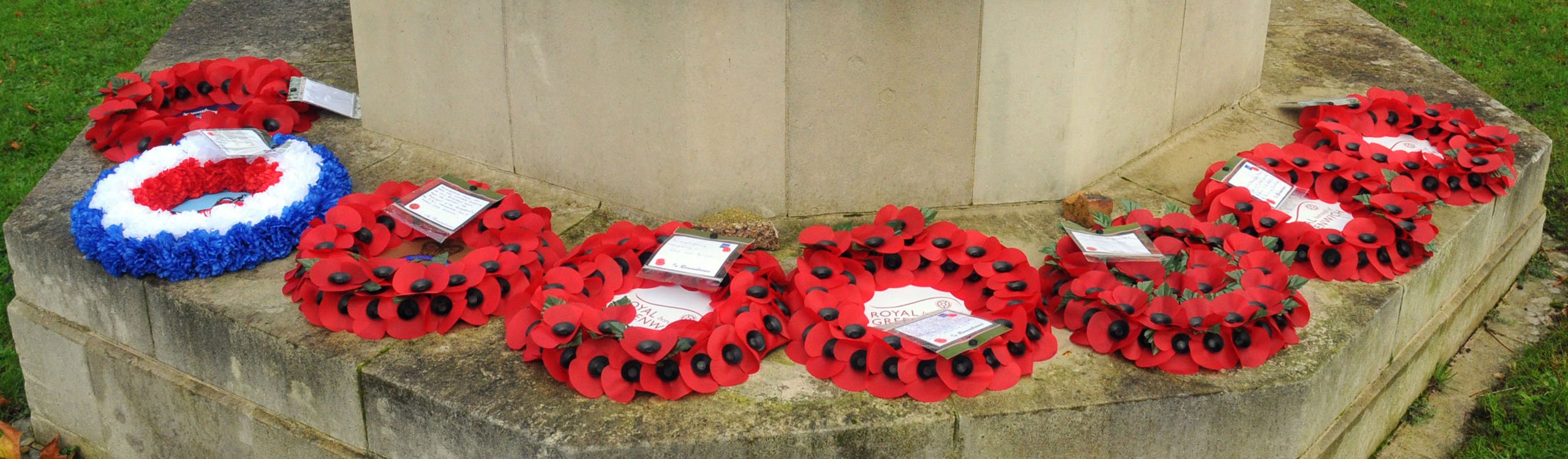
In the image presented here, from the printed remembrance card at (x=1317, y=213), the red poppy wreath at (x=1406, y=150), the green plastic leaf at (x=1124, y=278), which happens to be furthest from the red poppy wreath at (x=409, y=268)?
the red poppy wreath at (x=1406, y=150)

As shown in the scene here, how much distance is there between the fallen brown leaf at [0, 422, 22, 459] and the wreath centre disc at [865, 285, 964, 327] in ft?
8.96

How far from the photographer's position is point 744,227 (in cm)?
367

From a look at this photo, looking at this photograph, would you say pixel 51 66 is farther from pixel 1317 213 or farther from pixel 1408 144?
pixel 1408 144

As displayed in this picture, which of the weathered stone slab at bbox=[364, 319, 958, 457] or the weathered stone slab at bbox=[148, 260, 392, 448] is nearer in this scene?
the weathered stone slab at bbox=[364, 319, 958, 457]

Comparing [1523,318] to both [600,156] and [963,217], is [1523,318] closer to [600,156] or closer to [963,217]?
[963,217]

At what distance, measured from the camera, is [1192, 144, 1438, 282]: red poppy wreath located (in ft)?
11.9

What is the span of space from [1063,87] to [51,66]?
531 centimetres

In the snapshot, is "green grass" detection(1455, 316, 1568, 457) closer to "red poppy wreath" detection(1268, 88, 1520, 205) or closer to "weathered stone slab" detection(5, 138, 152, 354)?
"red poppy wreath" detection(1268, 88, 1520, 205)

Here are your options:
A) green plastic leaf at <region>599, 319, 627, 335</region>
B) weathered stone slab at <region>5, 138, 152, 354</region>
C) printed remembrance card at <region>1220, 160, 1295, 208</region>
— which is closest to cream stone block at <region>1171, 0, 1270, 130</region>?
printed remembrance card at <region>1220, 160, 1295, 208</region>

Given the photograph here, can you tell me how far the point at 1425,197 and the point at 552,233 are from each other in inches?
106

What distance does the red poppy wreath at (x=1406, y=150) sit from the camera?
4.10 meters

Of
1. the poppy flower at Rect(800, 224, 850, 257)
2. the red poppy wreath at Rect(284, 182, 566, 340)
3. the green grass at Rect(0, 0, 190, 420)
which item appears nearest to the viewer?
Result: the red poppy wreath at Rect(284, 182, 566, 340)

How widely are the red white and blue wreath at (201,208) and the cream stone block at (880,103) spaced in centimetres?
146

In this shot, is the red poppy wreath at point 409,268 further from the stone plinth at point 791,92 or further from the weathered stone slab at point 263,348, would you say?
the stone plinth at point 791,92
